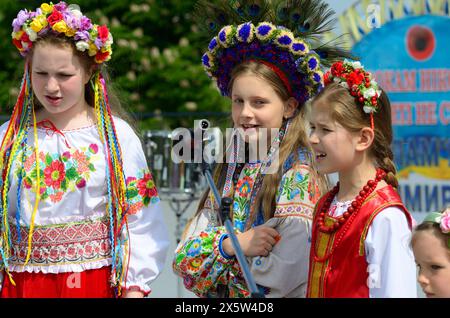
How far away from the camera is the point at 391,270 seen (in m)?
2.60

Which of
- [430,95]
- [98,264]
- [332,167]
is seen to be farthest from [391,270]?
[430,95]

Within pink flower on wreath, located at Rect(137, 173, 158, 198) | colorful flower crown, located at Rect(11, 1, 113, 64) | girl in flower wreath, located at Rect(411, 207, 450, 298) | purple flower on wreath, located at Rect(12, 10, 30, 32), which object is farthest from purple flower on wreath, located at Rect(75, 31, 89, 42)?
girl in flower wreath, located at Rect(411, 207, 450, 298)

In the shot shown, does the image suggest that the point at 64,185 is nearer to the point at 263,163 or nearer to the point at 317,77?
the point at 263,163

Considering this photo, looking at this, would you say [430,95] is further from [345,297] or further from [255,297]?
[255,297]

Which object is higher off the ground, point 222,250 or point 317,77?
point 317,77

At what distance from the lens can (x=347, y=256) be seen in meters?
2.71

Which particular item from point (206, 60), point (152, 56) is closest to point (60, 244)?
point (206, 60)

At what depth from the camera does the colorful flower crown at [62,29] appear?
3107 millimetres

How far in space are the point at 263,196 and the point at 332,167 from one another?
0.38 meters

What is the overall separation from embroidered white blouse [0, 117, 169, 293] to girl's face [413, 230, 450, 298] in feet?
3.30

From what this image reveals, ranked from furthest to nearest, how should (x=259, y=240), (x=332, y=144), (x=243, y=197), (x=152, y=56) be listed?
(x=152, y=56) < (x=243, y=197) < (x=259, y=240) < (x=332, y=144)

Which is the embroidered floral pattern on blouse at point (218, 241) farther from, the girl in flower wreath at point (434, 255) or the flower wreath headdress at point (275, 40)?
the girl in flower wreath at point (434, 255)

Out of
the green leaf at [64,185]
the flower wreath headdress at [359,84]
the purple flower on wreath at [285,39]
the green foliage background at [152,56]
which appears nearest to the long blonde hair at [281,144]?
the purple flower on wreath at [285,39]

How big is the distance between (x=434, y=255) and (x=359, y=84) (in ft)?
2.06
